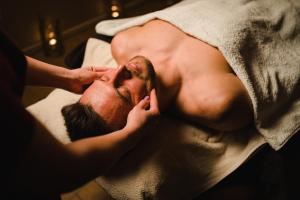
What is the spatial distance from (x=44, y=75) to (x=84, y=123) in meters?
0.22

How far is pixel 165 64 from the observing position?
4.59 feet

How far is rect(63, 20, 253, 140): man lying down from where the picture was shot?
1.15m

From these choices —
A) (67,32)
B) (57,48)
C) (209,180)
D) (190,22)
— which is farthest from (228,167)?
(67,32)

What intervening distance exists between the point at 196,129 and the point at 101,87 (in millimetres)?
373

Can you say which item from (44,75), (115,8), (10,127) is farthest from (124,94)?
(115,8)

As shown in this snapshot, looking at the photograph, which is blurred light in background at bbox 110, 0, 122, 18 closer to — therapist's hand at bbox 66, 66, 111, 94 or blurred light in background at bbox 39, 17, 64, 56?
blurred light in background at bbox 39, 17, 64, 56

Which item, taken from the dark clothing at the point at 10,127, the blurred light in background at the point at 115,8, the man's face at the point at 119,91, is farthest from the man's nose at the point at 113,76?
the blurred light in background at the point at 115,8

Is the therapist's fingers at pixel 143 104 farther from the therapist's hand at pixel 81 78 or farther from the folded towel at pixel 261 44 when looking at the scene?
the folded towel at pixel 261 44

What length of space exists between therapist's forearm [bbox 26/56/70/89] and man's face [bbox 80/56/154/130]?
99 millimetres

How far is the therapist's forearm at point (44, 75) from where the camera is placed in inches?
44.6

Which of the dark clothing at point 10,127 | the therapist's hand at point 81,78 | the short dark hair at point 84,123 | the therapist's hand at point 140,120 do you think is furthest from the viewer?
the therapist's hand at point 81,78

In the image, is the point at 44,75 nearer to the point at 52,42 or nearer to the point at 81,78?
the point at 81,78

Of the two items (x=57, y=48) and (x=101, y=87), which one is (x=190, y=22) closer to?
(x=101, y=87)

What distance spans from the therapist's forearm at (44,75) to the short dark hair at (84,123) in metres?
0.11
